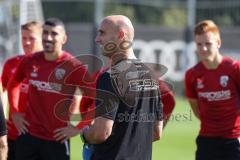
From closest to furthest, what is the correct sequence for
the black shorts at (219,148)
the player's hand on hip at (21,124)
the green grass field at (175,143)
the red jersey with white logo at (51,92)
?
the black shorts at (219,148)
the red jersey with white logo at (51,92)
the player's hand on hip at (21,124)
the green grass field at (175,143)

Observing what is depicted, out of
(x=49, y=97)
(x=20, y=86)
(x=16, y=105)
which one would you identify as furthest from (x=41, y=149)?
(x=20, y=86)

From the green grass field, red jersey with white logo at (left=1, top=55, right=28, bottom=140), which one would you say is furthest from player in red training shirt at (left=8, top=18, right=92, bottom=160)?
the green grass field

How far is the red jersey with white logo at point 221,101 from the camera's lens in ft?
27.1

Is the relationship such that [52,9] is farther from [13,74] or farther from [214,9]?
[13,74]

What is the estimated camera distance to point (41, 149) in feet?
27.6

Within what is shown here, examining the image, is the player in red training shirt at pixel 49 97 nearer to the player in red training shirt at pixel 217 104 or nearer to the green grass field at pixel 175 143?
the player in red training shirt at pixel 217 104

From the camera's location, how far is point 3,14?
27.6 meters

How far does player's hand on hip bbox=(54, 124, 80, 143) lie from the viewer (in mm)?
8305

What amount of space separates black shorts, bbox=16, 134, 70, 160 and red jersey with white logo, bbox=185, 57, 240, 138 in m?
1.62

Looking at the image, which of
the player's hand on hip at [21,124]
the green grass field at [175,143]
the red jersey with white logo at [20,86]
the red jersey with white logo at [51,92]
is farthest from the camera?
the green grass field at [175,143]

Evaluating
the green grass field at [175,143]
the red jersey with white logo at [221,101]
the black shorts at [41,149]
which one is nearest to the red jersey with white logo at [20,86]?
the black shorts at [41,149]

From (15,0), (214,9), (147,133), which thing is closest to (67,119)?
(147,133)

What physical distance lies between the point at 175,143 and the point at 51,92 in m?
6.56

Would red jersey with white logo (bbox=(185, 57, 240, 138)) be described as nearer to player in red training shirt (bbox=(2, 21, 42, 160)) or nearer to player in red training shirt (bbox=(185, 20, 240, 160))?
player in red training shirt (bbox=(185, 20, 240, 160))
